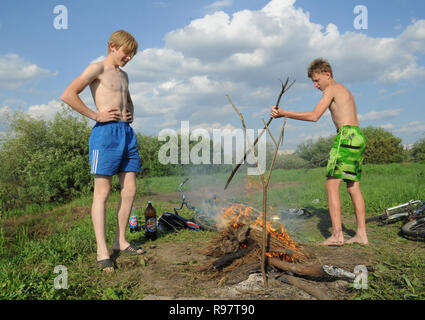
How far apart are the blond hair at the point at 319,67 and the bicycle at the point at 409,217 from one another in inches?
98.8

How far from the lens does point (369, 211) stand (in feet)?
21.1

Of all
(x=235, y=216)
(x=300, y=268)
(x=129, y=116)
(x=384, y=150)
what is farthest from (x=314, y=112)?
(x=384, y=150)

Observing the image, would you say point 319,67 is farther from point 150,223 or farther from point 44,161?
point 44,161

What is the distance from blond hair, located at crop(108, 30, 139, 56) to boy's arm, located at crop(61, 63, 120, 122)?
324 millimetres

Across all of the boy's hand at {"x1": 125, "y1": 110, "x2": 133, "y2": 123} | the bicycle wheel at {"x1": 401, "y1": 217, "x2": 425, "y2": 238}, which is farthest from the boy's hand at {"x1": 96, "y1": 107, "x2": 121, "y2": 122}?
the bicycle wheel at {"x1": 401, "y1": 217, "x2": 425, "y2": 238}

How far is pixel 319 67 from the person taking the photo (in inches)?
164

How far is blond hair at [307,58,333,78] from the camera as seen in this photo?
4.14 metres

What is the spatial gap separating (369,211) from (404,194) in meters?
1.22

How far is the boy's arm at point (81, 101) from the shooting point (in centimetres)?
312

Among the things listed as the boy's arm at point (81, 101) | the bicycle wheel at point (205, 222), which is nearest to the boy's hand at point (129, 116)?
the boy's arm at point (81, 101)

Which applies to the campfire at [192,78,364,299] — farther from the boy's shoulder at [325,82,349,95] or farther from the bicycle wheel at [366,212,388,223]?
the bicycle wheel at [366,212,388,223]

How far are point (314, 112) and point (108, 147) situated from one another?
2.62 meters

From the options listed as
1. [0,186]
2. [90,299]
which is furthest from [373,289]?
[0,186]
